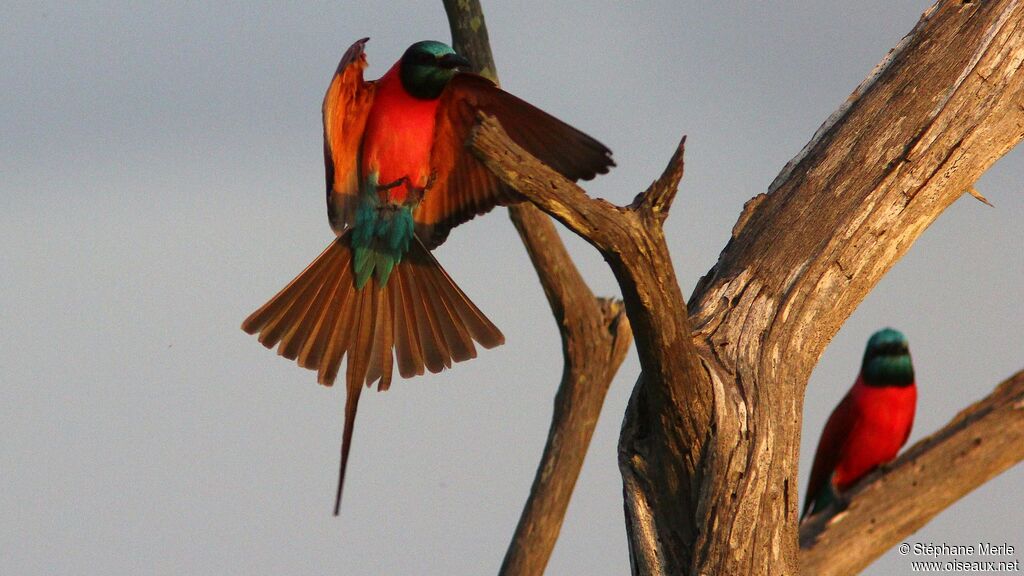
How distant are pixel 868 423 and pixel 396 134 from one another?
2.86 m

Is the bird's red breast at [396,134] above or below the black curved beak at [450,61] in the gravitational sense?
below

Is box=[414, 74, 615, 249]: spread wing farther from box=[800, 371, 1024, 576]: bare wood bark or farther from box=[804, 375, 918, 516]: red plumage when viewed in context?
box=[804, 375, 918, 516]: red plumage

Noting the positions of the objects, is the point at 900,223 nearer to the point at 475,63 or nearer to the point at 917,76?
the point at 917,76

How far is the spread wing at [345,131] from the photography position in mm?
3627

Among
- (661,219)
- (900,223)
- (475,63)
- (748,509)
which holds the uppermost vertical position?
(475,63)

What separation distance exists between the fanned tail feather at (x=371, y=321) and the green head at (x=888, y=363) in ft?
8.01

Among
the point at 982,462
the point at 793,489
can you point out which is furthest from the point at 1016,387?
the point at 793,489

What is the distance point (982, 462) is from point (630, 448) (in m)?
2.10

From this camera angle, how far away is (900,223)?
314 centimetres

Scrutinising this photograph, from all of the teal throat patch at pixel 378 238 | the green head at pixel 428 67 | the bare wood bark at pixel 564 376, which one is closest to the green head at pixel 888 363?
the bare wood bark at pixel 564 376

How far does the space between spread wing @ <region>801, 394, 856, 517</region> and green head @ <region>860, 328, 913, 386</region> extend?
0.17m

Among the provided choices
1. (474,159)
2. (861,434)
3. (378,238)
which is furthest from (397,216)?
(861,434)

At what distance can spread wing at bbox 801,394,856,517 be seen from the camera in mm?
5414

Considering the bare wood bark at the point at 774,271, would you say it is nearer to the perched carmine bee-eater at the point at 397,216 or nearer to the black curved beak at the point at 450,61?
the perched carmine bee-eater at the point at 397,216
